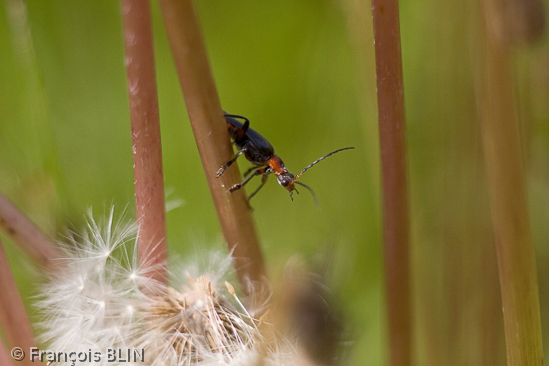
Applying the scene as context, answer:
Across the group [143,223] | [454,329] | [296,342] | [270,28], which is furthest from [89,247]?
[270,28]

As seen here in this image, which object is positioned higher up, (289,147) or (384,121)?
(384,121)

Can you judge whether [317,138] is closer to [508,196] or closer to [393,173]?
[393,173]

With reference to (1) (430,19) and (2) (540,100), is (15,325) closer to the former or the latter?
(1) (430,19)

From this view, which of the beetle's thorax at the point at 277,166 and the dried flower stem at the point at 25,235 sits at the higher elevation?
the dried flower stem at the point at 25,235

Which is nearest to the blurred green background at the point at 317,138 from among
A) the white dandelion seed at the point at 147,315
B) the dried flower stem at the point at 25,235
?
the white dandelion seed at the point at 147,315

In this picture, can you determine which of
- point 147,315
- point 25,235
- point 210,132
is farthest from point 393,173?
point 25,235

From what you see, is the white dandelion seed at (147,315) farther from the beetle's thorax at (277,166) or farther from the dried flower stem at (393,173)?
the beetle's thorax at (277,166)

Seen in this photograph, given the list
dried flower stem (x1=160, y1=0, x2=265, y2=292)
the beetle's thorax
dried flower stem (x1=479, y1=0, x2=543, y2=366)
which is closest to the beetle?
the beetle's thorax
